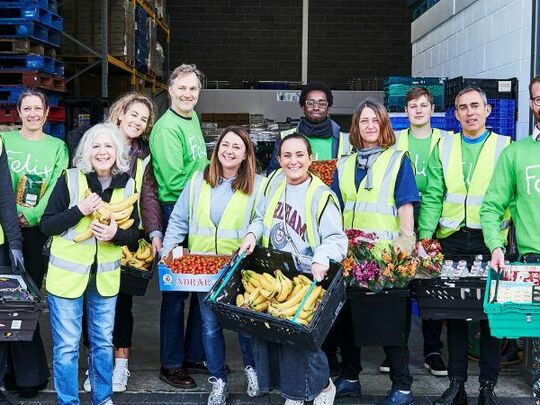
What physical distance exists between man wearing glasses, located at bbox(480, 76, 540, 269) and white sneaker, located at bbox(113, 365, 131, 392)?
2418mm

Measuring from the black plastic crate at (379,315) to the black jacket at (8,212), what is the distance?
1.86 m

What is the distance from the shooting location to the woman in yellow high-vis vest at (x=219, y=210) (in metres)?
4.51

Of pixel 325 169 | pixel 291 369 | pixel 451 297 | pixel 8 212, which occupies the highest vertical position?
pixel 325 169

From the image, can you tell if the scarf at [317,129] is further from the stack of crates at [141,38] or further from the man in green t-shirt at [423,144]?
the stack of crates at [141,38]

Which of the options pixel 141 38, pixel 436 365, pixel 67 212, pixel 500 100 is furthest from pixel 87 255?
pixel 141 38

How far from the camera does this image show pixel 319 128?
513 centimetres

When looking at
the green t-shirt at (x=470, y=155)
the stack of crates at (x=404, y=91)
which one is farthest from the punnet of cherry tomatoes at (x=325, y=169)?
the stack of crates at (x=404, y=91)

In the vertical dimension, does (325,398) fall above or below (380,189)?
below

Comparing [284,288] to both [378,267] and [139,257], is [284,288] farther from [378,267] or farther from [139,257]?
[139,257]

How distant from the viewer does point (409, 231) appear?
4.41m

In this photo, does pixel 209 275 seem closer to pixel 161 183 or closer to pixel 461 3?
pixel 161 183

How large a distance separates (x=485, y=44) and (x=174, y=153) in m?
3.80

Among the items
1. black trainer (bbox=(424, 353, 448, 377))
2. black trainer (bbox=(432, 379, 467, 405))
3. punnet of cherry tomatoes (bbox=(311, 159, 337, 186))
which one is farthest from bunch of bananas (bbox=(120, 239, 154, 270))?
black trainer (bbox=(424, 353, 448, 377))

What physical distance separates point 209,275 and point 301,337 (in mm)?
761
